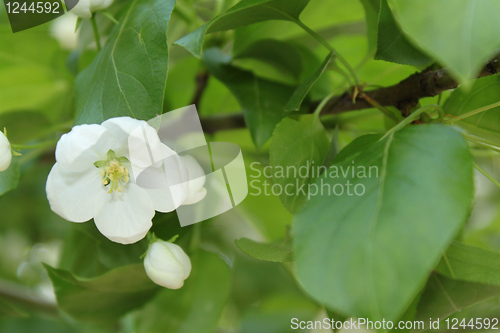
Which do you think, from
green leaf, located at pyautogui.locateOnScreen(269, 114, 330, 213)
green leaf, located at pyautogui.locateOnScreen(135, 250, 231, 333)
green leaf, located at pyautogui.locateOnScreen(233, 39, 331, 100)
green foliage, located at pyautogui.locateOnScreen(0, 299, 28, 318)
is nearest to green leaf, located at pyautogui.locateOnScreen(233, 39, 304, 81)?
green leaf, located at pyautogui.locateOnScreen(233, 39, 331, 100)

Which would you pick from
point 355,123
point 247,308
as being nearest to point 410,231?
point 355,123

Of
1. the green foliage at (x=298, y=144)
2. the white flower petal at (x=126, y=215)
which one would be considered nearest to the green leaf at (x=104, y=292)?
the green foliage at (x=298, y=144)

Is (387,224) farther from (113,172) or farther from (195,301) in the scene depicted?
(195,301)

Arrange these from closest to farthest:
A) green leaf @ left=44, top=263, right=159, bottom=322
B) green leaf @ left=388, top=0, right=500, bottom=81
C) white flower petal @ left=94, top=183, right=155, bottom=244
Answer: green leaf @ left=388, top=0, right=500, bottom=81
white flower petal @ left=94, top=183, right=155, bottom=244
green leaf @ left=44, top=263, right=159, bottom=322

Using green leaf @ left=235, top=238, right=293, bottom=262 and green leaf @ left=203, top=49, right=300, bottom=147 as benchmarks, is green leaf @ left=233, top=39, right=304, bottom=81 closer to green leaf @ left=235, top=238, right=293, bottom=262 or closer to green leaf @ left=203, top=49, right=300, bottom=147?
green leaf @ left=203, top=49, right=300, bottom=147

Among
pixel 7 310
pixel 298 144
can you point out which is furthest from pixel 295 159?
pixel 7 310

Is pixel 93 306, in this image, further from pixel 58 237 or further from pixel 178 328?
pixel 58 237

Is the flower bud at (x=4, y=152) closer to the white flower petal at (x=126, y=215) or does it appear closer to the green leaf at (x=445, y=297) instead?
the white flower petal at (x=126, y=215)
